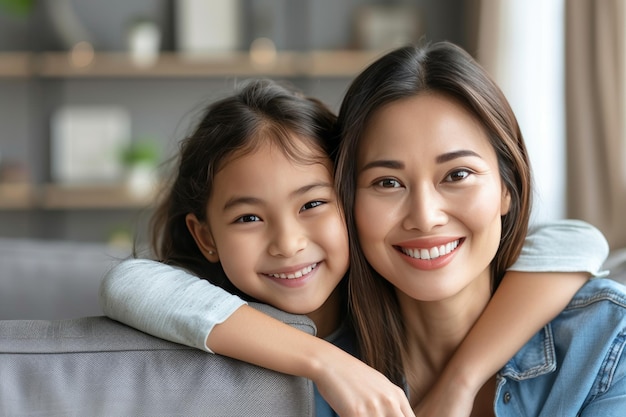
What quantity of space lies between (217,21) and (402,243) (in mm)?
3320

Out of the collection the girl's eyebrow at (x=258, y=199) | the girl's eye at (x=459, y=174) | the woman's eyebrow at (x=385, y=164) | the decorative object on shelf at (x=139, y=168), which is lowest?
the decorative object on shelf at (x=139, y=168)

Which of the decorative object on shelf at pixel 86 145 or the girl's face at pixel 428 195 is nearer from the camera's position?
the girl's face at pixel 428 195

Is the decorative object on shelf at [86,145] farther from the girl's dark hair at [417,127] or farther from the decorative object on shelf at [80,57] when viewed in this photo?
the girl's dark hair at [417,127]

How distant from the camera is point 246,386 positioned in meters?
1.13

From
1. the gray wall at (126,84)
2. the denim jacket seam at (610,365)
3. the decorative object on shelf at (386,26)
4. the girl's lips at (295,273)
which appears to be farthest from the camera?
the gray wall at (126,84)

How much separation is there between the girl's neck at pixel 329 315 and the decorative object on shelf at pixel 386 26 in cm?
299

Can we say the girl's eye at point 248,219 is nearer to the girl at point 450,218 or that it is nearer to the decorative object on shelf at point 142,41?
the girl at point 450,218

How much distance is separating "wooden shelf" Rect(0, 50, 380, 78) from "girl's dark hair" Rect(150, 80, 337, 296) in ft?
8.67

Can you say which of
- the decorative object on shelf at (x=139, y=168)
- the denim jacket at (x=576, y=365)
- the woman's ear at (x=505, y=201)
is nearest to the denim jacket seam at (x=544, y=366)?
the denim jacket at (x=576, y=365)

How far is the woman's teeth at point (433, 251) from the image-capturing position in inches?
52.3

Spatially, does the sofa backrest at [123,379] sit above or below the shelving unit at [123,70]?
above

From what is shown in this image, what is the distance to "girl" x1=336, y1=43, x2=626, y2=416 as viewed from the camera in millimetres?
1298

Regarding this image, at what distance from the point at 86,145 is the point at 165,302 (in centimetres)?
347

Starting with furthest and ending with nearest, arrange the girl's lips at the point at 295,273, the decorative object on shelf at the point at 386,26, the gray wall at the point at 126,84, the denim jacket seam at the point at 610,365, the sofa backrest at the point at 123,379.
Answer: the gray wall at the point at 126,84, the decorative object on shelf at the point at 386,26, the girl's lips at the point at 295,273, the denim jacket seam at the point at 610,365, the sofa backrest at the point at 123,379
